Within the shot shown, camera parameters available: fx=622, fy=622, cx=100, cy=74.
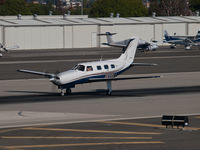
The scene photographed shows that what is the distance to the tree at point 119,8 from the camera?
590 feet

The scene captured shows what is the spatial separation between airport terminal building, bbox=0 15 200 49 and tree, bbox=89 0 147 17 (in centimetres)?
4603

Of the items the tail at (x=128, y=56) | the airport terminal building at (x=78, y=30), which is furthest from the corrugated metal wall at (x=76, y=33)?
the tail at (x=128, y=56)

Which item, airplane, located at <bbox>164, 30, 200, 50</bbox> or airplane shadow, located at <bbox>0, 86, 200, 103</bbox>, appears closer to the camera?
airplane shadow, located at <bbox>0, 86, 200, 103</bbox>

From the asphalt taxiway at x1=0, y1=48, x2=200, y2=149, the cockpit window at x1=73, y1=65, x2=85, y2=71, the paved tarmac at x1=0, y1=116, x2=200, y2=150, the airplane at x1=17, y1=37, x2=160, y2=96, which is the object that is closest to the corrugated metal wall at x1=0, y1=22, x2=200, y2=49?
the asphalt taxiway at x1=0, y1=48, x2=200, y2=149

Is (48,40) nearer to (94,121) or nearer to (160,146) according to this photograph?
(94,121)

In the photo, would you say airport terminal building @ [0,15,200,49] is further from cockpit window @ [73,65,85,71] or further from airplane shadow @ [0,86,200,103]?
cockpit window @ [73,65,85,71]

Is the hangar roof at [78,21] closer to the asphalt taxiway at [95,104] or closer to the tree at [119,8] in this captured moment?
the tree at [119,8]

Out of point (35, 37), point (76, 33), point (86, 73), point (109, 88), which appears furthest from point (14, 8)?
point (86, 73)

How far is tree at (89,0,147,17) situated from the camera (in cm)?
17975

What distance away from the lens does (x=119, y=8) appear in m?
180

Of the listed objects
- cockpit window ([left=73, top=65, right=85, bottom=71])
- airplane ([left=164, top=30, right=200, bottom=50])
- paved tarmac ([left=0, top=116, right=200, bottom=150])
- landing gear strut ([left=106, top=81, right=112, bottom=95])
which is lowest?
paved tarmac ([left=0, top=116, right=200, bottom=150])

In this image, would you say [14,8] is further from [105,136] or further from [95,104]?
[105,136]

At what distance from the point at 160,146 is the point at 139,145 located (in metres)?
0.87

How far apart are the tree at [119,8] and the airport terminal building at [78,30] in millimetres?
46030
